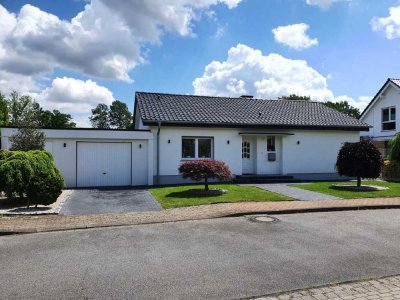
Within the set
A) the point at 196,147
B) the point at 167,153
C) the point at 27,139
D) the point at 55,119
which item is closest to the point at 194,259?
the point at 27,139

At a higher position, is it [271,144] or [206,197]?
[271,144]

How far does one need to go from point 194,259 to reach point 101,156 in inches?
471

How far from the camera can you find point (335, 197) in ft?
42.8

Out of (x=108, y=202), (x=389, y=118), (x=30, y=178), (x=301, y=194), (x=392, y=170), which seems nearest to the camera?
(x=30, y=178)

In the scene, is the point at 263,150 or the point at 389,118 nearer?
the point at 263,150

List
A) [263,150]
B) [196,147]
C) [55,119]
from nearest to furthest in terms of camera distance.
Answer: [196,147]
[263,150]
[55,119]

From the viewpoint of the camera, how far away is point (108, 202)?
476 inches

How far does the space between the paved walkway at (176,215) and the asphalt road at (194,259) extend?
0.52 metres

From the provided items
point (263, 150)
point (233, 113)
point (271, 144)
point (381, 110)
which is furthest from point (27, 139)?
point (381, 110)

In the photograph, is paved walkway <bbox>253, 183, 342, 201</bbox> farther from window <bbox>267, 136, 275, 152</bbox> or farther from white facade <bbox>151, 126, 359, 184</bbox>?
window <bbox>267, 136, 275, 152</bbox>

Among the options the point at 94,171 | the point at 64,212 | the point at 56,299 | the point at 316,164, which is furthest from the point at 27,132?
the point at 316,164

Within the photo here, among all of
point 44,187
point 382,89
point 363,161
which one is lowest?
point 44,187

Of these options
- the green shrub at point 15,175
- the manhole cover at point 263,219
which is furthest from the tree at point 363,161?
the green shrub at point 15,175

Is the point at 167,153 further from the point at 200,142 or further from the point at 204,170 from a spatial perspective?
the point at 204,170
